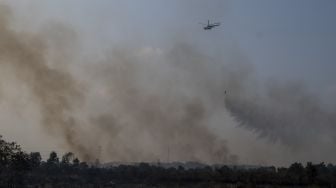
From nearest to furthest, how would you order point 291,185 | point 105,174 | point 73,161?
1. point 291,185
2. point 105,174
3. point 73,161

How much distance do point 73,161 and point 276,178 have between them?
82.3m

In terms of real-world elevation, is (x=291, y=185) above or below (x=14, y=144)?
below

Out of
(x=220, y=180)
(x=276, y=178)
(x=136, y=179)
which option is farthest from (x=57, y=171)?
(x=276, y=178)

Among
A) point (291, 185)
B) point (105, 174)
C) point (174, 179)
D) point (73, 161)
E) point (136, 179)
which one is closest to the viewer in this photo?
point (291, 185)

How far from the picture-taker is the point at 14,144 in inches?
4665

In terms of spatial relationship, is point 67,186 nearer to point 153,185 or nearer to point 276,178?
point 153,185

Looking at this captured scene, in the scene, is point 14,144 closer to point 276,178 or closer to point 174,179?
point 174,179

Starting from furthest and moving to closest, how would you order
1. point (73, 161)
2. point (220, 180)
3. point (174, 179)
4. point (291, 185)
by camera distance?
point (73, 161)
point (174, 179)
point (220, 180)
point (291, 185)

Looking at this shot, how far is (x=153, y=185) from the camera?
5030 inches

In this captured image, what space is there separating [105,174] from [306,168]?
191 feet

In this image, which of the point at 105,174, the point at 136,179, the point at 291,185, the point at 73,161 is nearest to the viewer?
the point at 291,185

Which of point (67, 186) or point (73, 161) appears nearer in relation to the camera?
point (67, 186)

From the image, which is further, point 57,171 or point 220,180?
point 57,171

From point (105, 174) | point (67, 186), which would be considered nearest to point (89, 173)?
point (105, 174)
